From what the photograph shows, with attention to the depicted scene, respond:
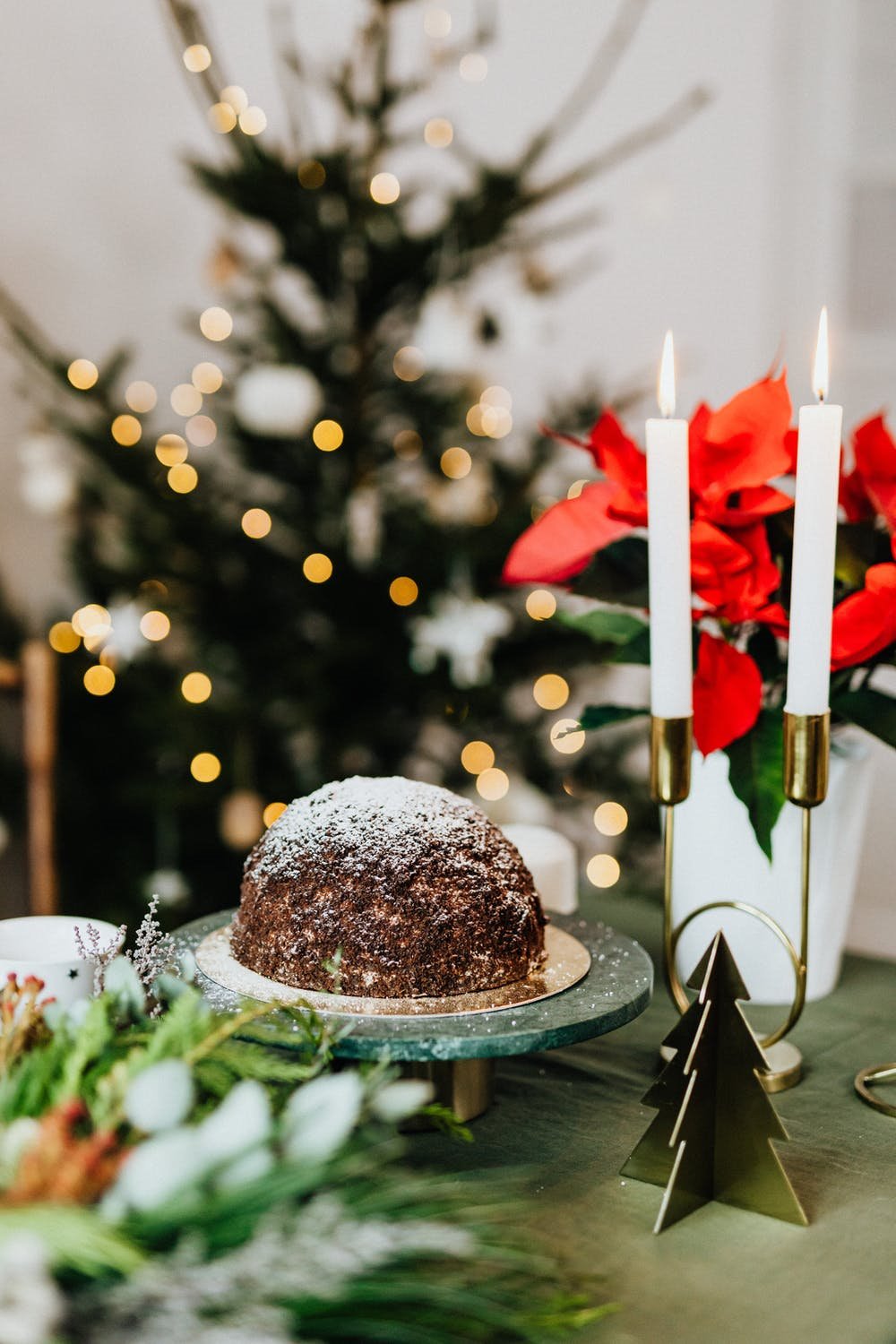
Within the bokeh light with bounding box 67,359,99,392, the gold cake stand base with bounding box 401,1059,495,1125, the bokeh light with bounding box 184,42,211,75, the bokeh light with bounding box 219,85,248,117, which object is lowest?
the gold cake stand base with bounding box 401,1059,495,1125

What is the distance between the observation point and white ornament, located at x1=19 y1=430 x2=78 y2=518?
205cm

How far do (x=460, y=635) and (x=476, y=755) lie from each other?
0.30 metres

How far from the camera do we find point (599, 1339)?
601 millimetres

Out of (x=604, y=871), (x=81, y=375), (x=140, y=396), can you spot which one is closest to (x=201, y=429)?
(x=140, y=396)

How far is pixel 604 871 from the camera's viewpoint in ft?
7.77

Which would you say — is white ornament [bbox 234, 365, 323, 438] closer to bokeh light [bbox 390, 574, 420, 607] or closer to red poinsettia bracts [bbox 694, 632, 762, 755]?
bokeh light [bbox 390, 574, 420, 607]

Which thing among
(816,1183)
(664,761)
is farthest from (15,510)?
(816,1183)

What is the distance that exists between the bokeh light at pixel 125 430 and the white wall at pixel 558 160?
0.95ft

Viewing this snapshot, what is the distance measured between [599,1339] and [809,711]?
370mm

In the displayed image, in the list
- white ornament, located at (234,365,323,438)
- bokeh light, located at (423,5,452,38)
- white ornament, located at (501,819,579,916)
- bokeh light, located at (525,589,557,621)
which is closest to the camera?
white ornament, located at (501,819,579,916)

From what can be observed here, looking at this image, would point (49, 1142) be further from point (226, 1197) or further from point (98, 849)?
point (98, 849)

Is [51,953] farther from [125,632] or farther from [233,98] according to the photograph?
[233,98]

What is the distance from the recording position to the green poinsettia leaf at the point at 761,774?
93 centimetres

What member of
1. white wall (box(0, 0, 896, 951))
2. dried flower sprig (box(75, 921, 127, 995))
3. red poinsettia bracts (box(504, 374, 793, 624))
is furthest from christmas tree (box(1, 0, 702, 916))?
dried flower sprig (box(75, 921, 127, 995))
